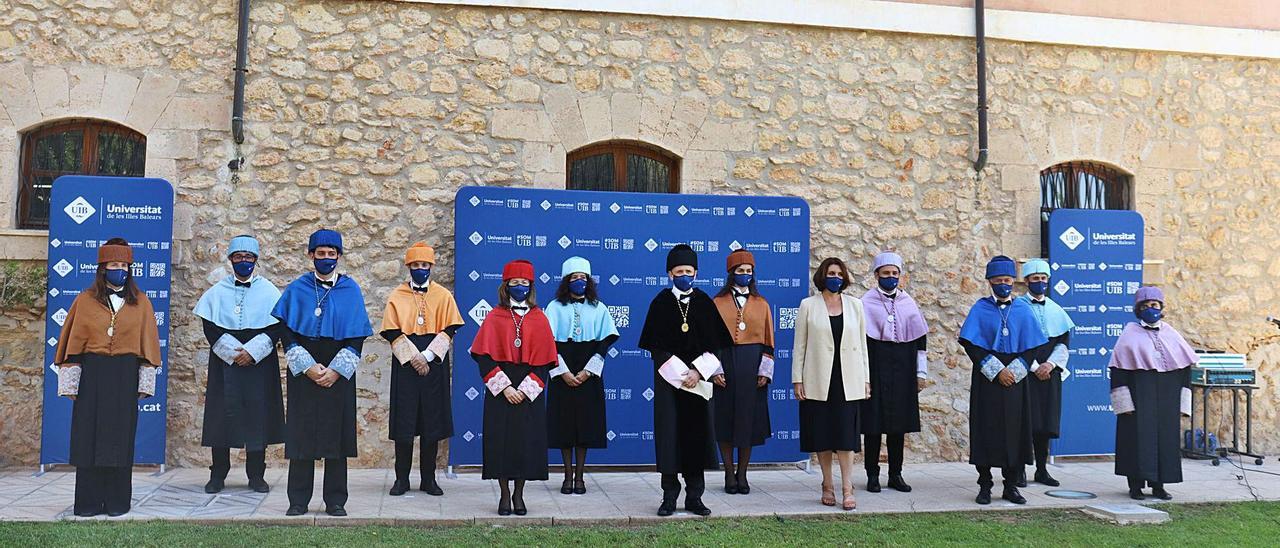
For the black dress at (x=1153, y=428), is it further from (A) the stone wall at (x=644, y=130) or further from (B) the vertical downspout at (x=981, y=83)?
(B) the vertical downspout at (x=981, y=83)

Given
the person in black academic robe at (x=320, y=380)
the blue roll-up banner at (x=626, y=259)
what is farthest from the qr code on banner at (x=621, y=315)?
the person in black academic robe at (x=320, y=380)

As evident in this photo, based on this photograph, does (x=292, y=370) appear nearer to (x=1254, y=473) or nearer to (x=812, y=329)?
(x=812, y=329)

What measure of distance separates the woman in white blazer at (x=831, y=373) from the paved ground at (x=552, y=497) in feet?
1.20

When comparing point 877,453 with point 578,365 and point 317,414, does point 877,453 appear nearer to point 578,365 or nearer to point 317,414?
point 578,365

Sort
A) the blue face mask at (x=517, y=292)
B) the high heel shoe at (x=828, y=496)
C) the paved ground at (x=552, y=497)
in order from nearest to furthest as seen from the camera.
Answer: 1. the paved ground at (x=552, y=497)
2. the blue face mask at (x=517, y=292)
3. the high heel shoe at (x=828, y=496)

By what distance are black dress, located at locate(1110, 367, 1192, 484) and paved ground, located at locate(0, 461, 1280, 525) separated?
22cm

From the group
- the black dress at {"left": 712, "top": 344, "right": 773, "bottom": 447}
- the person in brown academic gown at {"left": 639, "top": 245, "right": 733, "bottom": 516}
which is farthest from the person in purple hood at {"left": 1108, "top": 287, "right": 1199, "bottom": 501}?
the person in brown academic gown at {"left": 639, "top": 245, "right": 733, "bottom": 516}

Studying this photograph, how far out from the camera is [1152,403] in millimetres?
6906

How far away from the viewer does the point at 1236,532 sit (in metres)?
5.85

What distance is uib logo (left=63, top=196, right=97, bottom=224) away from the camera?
7336mm

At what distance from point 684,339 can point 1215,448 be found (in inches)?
226

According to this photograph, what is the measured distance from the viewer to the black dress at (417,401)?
675cm

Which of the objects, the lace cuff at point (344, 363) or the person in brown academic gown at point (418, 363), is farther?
the person in brown academic gown at point (418, 363)

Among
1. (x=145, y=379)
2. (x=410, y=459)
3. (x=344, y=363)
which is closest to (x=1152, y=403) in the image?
(x=410, y=459)
